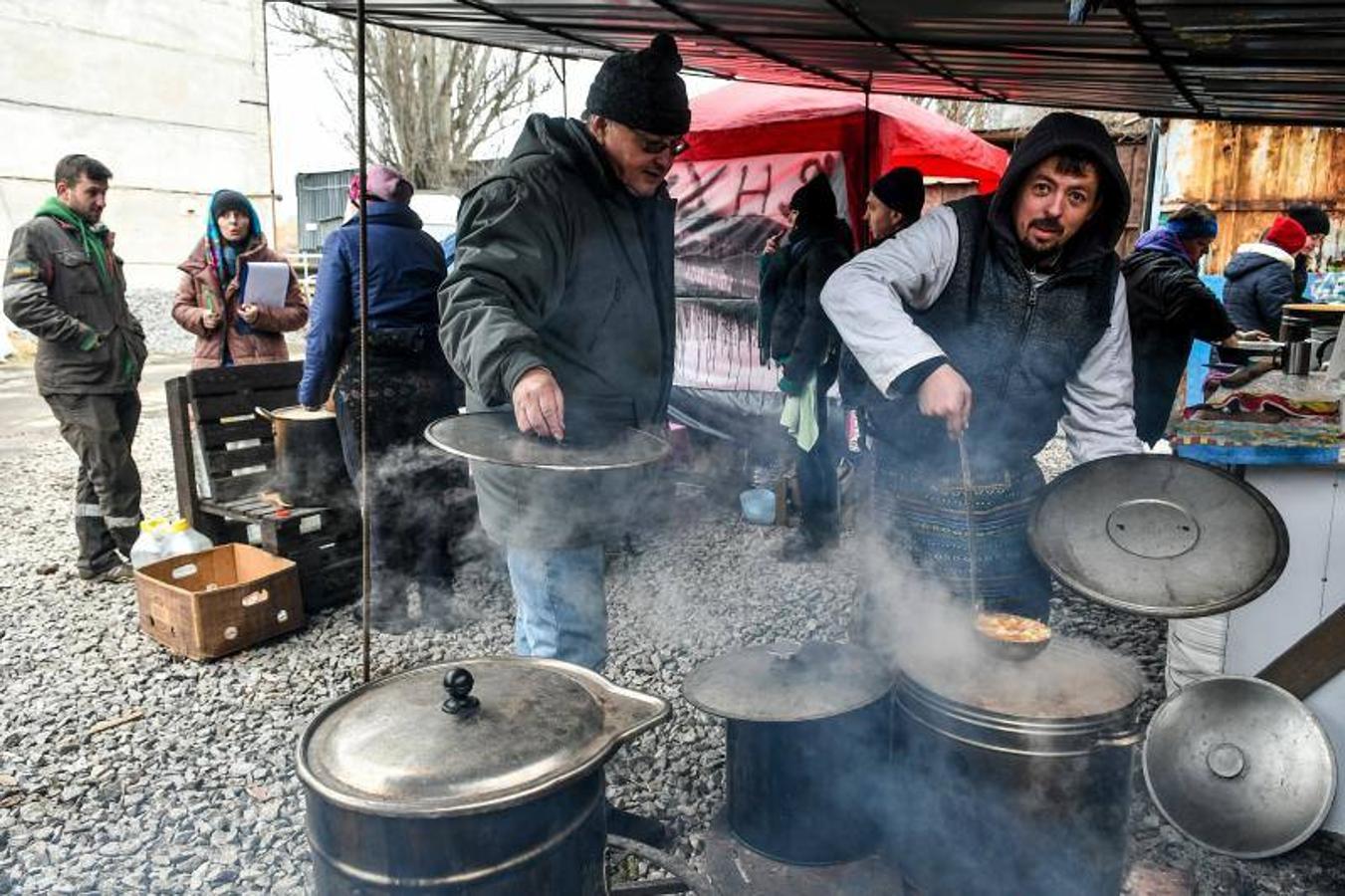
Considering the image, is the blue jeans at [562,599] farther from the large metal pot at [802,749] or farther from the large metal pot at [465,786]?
the large metal pot at [465,786]

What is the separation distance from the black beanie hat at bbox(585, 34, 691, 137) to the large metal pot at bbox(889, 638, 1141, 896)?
171 cm

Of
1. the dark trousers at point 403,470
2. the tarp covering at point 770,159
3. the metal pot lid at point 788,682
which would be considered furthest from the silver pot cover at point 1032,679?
the tarp covering at point 770,159

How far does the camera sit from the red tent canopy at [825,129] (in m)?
7.07

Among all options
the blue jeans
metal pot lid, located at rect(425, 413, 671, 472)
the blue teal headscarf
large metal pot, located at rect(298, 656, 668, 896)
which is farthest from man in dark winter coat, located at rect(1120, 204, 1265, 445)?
the blue teal headscarf

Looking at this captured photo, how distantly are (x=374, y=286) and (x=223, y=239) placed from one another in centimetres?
194

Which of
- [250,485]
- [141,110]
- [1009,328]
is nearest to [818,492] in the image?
[1009,328]

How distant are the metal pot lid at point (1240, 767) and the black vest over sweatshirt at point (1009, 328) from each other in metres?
1.24

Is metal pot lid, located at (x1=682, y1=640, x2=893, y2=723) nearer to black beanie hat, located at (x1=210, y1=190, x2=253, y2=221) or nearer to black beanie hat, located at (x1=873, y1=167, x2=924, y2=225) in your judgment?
black beanie hat, located at (x1=873, y1=167, x2=924, y2=225)

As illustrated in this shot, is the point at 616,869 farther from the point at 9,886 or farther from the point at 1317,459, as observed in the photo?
the point at 1317,459

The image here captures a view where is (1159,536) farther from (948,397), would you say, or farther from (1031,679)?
(948,397)

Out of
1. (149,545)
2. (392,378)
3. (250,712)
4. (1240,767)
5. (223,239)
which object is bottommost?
(250,712)

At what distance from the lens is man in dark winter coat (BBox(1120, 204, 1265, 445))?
15.4ft

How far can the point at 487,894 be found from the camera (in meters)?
1.61

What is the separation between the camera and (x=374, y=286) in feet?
14.4
